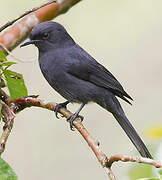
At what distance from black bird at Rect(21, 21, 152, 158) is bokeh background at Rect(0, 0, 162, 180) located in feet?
8.09

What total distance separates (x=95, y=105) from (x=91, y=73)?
12.9 feet

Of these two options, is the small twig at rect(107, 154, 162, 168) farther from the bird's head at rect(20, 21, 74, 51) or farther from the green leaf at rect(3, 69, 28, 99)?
the bird's head at rect(20, 21, 74, 51)

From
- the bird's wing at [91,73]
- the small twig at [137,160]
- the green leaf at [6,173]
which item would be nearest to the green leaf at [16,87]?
the green leaf at [6,173]

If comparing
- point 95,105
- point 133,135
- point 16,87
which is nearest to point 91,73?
point 133,135

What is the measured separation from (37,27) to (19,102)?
1.30 meters

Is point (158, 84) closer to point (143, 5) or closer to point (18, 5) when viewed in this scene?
point (143, 5)

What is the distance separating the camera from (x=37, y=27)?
4.49 meters

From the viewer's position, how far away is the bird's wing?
4.86 meters

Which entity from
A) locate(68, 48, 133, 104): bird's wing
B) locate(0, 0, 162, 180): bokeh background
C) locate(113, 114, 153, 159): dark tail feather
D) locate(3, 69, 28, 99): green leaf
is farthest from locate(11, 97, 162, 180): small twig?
locate(0, 0, 162, 180): bokeh background

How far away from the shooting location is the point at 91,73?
4.94m

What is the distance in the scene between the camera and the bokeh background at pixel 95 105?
26.5 ft

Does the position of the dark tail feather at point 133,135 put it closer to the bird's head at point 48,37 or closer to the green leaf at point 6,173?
the bird's head at point 48,37

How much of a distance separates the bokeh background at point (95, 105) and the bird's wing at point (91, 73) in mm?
2474

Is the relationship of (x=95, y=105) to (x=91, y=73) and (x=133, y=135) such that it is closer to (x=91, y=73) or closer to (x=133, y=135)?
(x=91, y=73)
